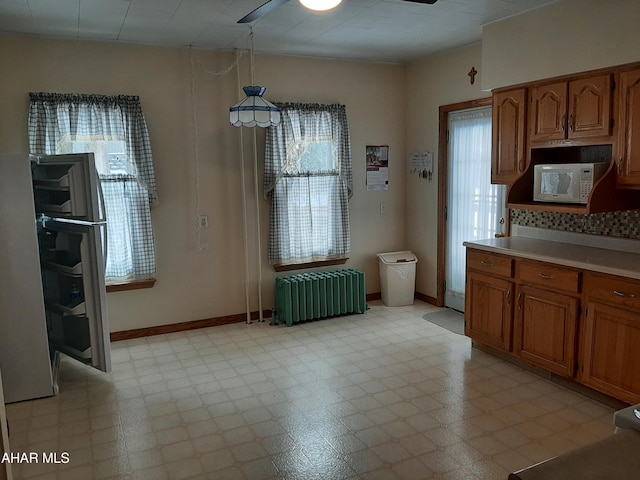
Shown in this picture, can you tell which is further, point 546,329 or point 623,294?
point 546,329

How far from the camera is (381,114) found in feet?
18.3

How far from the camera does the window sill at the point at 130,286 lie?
4.50 meters

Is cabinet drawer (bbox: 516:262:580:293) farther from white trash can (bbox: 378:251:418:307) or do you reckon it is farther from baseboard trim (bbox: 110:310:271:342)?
baseboard trim (bbox: 110:310:271:342)

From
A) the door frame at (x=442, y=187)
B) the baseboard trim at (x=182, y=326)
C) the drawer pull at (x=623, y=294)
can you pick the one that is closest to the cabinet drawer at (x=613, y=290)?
the drawer pull at (x=623, y=294)

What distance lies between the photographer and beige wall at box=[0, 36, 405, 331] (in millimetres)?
4145

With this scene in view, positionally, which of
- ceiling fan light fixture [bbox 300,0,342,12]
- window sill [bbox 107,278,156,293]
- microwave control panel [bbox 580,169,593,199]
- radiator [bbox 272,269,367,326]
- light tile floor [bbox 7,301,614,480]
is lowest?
light tile floor [bbox 7,301,614,480]

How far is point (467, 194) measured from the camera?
5.04m

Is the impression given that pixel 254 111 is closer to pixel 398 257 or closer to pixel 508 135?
pixel 508 135

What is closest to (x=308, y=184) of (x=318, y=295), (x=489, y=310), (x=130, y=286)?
(x=318, y=295)

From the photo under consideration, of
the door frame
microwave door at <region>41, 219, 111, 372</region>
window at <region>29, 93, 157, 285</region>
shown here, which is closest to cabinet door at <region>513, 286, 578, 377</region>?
the door frame

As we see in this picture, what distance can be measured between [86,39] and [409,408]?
3.76m

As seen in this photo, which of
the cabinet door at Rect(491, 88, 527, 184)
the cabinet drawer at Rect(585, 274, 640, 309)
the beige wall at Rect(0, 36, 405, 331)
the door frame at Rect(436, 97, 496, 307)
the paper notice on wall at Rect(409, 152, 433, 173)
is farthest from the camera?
the paper notice on wall at Rect(409, 152, 433, 173)

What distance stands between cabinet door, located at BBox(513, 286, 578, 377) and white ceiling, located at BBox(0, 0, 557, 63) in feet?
6.69

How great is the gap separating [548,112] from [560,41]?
1.55ft
